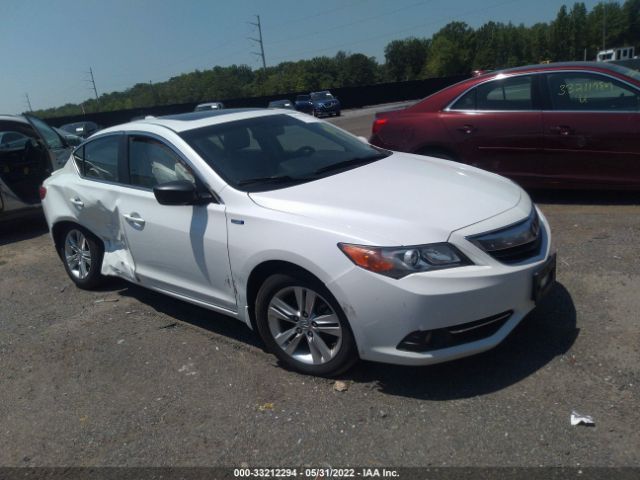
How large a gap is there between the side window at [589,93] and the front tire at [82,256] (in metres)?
4.94

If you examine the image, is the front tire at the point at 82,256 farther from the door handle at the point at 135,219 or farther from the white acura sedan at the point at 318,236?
the door handle at the point at 135,219

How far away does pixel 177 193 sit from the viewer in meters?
3.91

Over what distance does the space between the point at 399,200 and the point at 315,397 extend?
1281 millimetres

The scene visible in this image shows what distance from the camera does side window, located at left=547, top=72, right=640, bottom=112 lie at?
240 inches

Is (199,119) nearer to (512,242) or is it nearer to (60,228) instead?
(60,228)

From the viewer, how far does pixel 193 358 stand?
4.12 meters

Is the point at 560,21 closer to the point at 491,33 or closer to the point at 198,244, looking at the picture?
the point at 491,33

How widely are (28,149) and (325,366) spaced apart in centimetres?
703

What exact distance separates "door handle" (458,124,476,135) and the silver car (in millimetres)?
5818

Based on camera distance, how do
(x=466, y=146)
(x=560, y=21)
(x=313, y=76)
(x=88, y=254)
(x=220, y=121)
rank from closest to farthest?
(x=220, y=121) → (x=88, y=254) → (x=466, y=146) → (x=313, y=76) → (x=560, y=21)

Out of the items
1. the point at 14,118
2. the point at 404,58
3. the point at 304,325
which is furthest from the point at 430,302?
the point at 404,58

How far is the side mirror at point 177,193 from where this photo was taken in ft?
12.8

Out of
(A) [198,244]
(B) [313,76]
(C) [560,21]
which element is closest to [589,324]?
(A) [198,244]

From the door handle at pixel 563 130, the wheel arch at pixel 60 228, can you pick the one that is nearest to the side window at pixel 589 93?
the door handle at pixel 563 130
